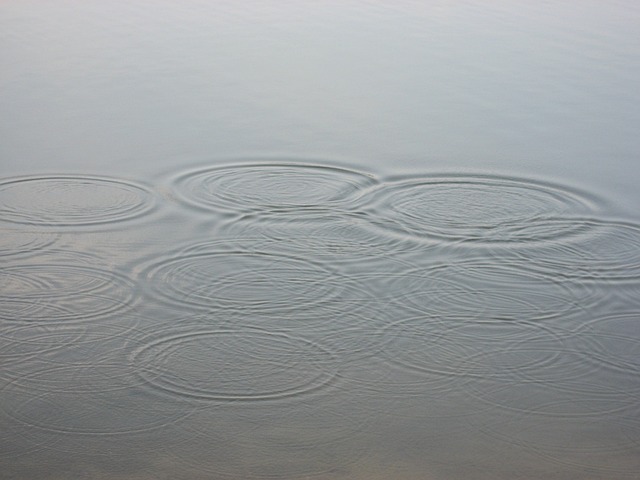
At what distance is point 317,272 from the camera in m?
4.94

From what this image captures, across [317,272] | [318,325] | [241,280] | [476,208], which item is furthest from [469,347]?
[476,208]

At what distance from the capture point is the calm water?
368 cm

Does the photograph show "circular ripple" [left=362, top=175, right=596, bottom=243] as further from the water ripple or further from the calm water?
the water ripple


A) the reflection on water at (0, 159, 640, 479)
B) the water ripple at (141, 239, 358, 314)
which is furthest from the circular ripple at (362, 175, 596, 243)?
the water ripple at (141, 239, 358, 314)

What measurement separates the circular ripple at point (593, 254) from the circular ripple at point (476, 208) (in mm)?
117

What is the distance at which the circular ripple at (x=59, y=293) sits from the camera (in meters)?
4.48

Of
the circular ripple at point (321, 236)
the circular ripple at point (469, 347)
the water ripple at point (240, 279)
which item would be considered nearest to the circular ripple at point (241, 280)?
the water ripple at point (240, 279)

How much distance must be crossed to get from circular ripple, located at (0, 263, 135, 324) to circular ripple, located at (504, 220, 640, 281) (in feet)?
6.35

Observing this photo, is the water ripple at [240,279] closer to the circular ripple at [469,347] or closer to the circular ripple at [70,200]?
the circular ripple at [469,347]

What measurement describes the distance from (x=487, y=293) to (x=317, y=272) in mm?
781

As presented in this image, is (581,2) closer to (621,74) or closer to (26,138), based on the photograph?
(621,74)

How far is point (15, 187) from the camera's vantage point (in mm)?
5824

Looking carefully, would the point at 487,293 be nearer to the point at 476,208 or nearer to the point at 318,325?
the point at 318,325

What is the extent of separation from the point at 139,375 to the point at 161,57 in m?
5.74
